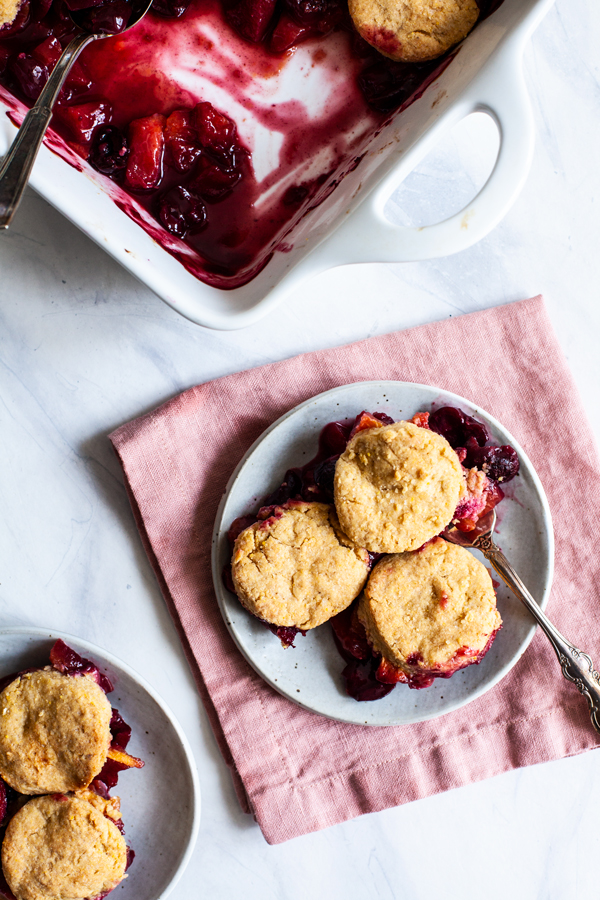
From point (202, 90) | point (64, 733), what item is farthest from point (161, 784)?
point (202, 90)

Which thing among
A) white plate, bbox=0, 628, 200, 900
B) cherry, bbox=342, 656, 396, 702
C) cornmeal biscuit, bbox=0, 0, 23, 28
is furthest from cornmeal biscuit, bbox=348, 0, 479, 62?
white plate, bbox=0, 628, 200, 900

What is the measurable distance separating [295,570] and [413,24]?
115 cm

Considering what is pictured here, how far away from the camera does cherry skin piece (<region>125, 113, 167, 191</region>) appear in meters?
1.49

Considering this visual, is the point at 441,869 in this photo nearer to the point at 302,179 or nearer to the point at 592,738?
the point at 592,738

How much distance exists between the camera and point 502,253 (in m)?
1.75

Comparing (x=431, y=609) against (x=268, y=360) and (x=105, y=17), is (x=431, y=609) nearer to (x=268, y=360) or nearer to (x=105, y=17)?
(x=268, y=360)

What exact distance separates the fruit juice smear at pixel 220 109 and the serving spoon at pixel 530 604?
2.45 feet

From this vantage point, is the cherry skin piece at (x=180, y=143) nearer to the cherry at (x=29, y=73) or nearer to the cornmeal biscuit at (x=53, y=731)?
the cherry at (x=29, y=73)

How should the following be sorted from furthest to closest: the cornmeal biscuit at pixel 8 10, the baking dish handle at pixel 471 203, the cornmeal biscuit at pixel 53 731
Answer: the cornmeal biscuit at pixel 53 731
the cornmeal biscuit at pixel 8 10
the baking dish handle at pixel 471 203

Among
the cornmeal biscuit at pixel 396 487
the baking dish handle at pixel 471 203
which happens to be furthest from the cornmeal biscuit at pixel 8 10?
the cornmeal biscuit at pixel 396 487

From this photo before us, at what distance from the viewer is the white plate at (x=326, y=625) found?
1591mm

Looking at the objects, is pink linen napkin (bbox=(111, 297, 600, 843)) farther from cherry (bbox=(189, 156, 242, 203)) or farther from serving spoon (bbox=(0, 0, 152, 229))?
serving spoon (bbox=(0, 0, 152, 229))

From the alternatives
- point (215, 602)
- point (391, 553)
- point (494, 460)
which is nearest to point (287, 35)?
point (494, 460)

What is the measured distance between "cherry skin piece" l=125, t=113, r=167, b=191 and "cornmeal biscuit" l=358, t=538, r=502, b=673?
3.16 feet
